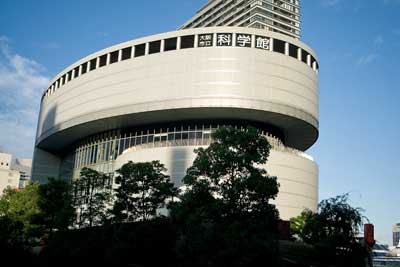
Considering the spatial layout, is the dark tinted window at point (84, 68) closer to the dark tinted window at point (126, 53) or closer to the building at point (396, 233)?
the dark tinted window at point (126, 53)

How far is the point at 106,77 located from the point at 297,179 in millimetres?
28820

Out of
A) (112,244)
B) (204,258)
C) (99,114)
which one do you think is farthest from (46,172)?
(204,258)

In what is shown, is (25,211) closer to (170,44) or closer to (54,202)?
(54,202)

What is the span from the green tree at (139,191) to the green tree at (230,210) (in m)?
10.3

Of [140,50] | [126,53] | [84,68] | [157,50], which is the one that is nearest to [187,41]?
[157,50]

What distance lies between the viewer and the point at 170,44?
200 feet

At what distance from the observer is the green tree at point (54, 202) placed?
46906 mm

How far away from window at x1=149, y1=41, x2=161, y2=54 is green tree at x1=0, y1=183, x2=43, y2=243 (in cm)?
2271

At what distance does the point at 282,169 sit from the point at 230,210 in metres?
31.0

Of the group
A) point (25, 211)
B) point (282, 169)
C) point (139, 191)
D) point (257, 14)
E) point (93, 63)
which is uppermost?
point (257, 14)

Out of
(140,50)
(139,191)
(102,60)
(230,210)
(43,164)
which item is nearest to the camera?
(230,210)

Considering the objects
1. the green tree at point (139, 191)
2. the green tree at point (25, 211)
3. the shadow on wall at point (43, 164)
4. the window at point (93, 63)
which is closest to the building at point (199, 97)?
the window at point (93, 63)

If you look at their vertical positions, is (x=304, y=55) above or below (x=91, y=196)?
above

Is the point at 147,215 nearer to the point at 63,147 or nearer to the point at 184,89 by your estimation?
the point at 184,89
